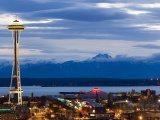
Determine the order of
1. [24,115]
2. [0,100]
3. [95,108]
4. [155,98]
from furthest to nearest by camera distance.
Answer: [0,100] → [155,98] → [95,108] → [24,115]

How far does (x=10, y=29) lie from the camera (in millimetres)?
A: 73875

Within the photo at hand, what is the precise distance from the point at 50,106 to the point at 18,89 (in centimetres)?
805

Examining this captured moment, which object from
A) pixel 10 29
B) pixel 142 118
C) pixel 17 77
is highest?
pixel 10 29

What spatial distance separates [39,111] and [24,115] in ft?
25.7

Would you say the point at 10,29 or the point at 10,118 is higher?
the point at 10,29

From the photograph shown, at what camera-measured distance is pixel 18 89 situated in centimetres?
7600

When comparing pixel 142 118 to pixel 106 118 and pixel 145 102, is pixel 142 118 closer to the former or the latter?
pixel 106 118

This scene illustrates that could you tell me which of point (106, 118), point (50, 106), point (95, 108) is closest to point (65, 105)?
point (50, 106)

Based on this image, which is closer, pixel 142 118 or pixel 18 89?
pixel 142 118

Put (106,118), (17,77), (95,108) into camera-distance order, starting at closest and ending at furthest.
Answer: (106,118) → (95,108) → (17,77)

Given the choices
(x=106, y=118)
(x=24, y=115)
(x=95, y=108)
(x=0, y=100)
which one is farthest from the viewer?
(x=0, y=100)

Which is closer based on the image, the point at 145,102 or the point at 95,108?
the point at 95,108

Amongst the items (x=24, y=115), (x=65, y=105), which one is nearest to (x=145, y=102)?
(x=65, y=105)

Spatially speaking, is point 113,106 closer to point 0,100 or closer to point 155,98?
point 155,98
